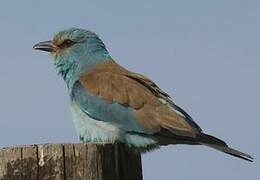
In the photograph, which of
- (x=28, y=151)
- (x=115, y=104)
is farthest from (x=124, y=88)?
(x=28, y=151)

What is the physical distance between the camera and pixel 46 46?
27.7 ft

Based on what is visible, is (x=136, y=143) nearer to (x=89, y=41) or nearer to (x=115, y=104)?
(x=115, y=104)

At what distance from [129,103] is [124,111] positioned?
0.34 feet

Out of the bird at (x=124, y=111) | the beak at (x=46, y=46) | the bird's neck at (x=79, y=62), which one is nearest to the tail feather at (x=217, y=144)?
the bird at (x=124, y=111)

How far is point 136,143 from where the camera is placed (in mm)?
6180

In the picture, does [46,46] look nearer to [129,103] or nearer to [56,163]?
[129,103]

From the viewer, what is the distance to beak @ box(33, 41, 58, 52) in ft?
27.6

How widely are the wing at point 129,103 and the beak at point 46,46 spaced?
1.12m

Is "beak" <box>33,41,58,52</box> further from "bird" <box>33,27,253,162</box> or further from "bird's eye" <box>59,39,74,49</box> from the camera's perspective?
"bird" <box>33,27,253,162</box>

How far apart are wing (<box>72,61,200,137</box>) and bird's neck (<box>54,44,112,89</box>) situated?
359 mm

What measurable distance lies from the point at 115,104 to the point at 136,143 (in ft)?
2.86

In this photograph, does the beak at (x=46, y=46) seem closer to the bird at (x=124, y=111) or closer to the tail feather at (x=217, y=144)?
the bird at (x=124, y=111)

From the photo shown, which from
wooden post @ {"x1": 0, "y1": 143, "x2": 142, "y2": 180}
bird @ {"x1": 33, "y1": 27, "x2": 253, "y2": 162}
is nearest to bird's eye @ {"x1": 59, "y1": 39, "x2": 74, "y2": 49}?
bird @ {"x1": 33, "y1": 27, "x2": 253, "y2": 162}

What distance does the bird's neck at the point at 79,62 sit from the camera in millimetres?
7765
